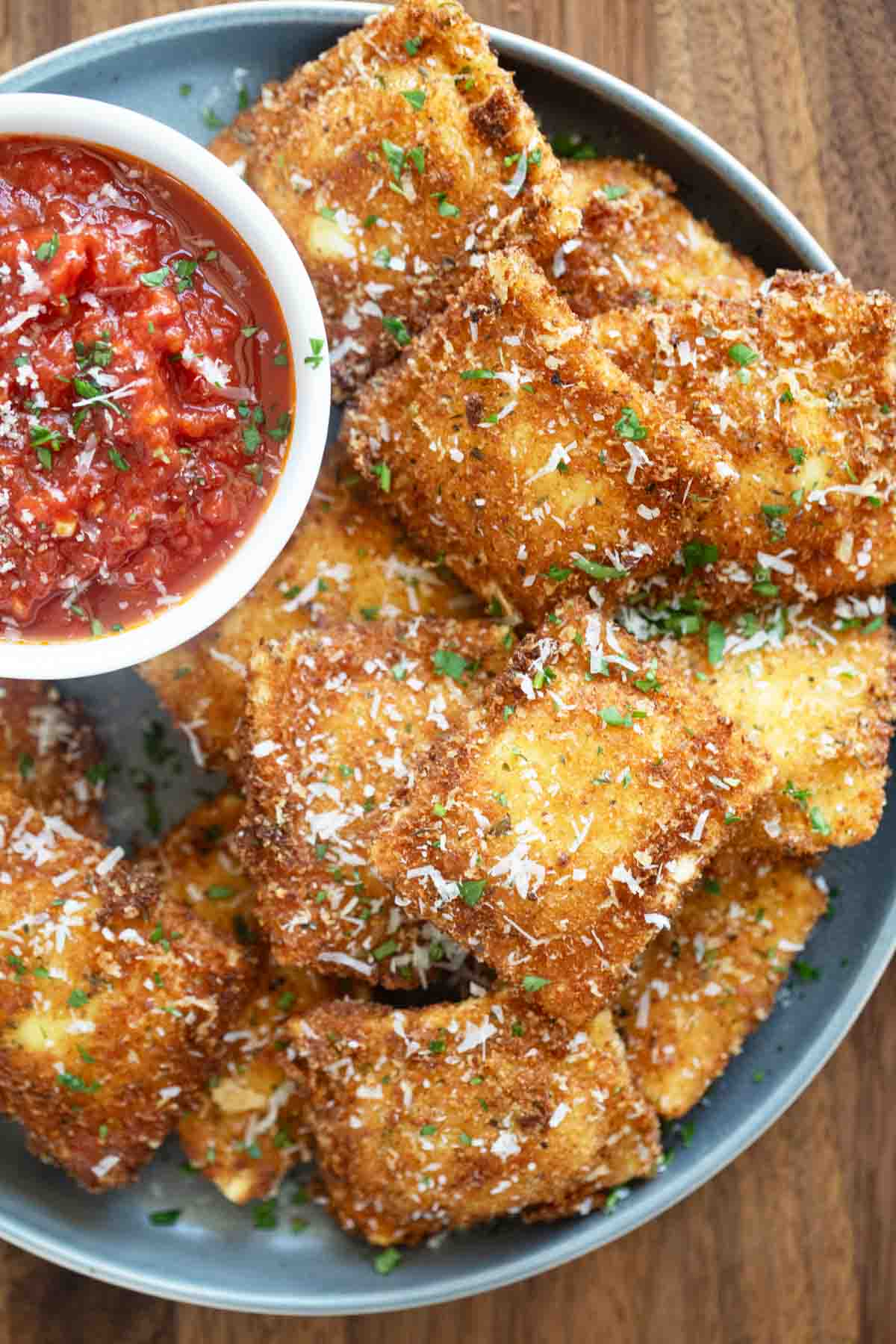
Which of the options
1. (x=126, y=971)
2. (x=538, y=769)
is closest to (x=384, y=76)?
(x=538, y=769)

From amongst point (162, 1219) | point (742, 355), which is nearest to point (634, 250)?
point (742, 355)

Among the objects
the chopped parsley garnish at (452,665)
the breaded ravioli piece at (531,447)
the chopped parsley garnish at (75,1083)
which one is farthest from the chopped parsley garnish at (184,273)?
the chopped parsley garnish at (75,1083)

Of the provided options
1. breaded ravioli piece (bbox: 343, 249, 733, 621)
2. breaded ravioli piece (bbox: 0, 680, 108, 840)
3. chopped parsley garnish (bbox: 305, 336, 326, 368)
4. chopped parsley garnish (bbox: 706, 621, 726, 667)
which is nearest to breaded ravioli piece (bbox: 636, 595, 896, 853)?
chopped parsley garnish (bbox: 706, 621, 726, 667)

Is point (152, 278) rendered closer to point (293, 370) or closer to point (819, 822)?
point (293, 370)

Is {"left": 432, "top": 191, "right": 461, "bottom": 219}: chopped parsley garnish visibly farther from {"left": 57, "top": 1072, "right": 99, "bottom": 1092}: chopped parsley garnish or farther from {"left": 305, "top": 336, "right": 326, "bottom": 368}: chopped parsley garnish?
{"left": 57, "top": 1072, "right": 99, "bottom": 1092}: chopped parsley garnish

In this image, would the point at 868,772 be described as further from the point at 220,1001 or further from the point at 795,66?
the point at 795,66
